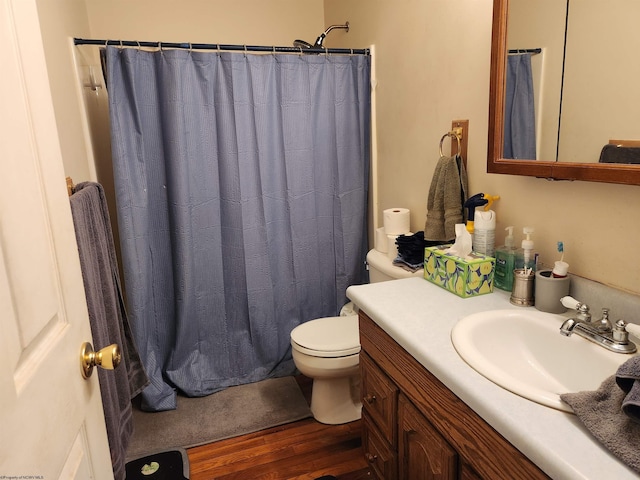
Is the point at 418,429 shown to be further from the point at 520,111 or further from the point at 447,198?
the point at 520,111

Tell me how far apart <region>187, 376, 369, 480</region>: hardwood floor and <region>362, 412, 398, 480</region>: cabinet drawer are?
39 centimetres

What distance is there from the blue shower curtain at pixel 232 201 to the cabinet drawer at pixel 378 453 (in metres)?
1.04

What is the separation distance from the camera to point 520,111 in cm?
130

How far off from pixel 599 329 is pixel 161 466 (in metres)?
1.75

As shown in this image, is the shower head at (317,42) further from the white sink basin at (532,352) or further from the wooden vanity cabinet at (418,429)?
the white sink basin at (532,352)

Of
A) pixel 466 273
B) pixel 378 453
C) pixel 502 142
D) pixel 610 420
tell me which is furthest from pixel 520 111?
pixel 378 453

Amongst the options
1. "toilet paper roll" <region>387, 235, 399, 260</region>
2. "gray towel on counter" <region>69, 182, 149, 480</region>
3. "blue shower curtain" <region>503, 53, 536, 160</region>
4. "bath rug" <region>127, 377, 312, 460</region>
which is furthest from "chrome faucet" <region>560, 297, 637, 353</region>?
"bath rug" <region>127, 377, 312, 460</region>

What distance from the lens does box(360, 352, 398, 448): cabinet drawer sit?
4.06 ft

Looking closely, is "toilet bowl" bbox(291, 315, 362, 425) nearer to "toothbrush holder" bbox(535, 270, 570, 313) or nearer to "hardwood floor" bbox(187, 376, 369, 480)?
"hardwood floor" bbox(187, 376, 369, 480)

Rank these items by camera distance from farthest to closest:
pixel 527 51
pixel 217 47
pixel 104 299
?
1. pixel 217 47
2. pixel 104 299
3. pixel 527 51

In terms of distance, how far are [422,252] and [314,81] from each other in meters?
1.12

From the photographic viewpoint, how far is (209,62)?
80.4 inches

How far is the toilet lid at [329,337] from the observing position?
1.88 metres

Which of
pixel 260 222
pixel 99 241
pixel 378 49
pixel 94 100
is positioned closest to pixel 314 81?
pixel 378 49
